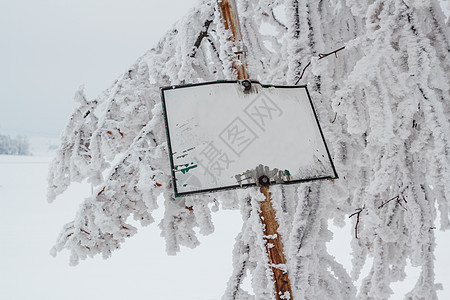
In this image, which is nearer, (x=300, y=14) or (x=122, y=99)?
(x=300, y=14)

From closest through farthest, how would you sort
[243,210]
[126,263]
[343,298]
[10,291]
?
[243,210] → [343,298] → [10,291] → [126,263]

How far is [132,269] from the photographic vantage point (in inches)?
244

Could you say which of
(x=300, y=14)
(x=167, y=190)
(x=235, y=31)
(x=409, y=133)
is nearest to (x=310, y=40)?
(x=300, y=14)

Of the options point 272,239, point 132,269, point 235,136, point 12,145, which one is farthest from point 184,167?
point 12,145

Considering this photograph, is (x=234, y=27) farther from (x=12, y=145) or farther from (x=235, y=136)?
(x=12, y=145)

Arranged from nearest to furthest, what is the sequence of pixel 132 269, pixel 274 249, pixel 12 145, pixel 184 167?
pixel 184 167 → pixel 274 249 → pixel 132 269 → pixel 12 145

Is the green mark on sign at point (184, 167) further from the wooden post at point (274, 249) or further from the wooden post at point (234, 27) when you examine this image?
the wooden post at point (234, 27)

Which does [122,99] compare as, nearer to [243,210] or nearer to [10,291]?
[243,210]

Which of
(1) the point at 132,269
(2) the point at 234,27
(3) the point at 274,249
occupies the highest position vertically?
(2) the point at 234,27

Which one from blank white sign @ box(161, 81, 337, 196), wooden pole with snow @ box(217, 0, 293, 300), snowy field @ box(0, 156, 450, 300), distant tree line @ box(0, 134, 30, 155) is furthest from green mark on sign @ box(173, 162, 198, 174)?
distant tree line @ box(0, 134, 30, 155)

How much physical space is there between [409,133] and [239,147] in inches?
33.3

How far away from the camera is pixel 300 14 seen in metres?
1.61

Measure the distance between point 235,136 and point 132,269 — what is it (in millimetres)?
5749

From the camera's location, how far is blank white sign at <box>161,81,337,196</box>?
1.12 meters
